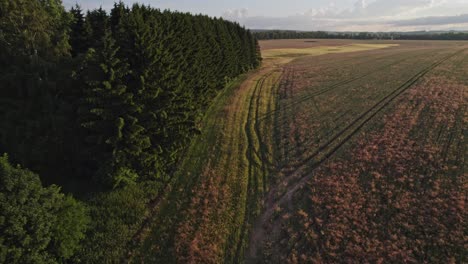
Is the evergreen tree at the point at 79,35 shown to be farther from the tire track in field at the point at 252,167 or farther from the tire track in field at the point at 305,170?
the tire track in field at the point at 305,170

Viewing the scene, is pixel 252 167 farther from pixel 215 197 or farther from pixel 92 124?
pixel 92 124

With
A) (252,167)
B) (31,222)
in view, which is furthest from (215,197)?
(31,222)

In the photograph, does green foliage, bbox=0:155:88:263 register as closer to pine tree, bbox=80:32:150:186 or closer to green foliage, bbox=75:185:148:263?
green foliage, bbox=75:185:148:263

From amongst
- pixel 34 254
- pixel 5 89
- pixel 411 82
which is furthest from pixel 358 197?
pixel 411 82

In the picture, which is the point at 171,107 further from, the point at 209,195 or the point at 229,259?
the point at 229,259

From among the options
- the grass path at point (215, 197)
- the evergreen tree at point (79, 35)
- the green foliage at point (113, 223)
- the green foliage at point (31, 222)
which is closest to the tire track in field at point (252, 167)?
the grass path at point (215, 197)

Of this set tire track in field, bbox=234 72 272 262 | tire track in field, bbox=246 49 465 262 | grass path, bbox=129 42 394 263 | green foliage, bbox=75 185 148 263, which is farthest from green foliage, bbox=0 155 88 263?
tire track in field, bbox=246 49 465 262
